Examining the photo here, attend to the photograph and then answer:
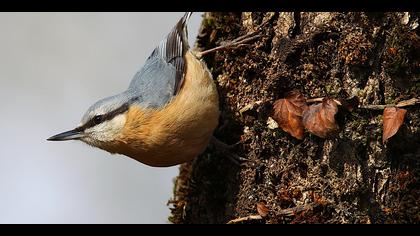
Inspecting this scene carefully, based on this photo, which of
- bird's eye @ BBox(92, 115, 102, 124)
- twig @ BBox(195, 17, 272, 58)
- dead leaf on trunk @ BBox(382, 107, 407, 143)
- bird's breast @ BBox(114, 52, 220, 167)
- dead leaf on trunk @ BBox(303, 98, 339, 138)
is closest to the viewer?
dead leaf on trunk @ BBox(382, 107, 407, 143)

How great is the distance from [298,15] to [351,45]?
38cm

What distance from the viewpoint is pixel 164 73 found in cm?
426

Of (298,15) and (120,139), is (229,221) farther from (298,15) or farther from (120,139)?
(298,15)

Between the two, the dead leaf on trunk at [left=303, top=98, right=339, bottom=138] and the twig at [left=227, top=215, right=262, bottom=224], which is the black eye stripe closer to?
the twig at [left=227, top=215, right=262, bottom=224]

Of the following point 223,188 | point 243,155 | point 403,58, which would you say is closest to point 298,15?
point 403,58

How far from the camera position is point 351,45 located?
10.7 ft

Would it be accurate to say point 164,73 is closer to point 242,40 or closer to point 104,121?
point 104,121

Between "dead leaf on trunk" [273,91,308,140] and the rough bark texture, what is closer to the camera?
the rough bark texture

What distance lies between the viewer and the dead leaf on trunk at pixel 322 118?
10.4ft

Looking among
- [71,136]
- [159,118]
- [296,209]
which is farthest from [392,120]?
Result: [71,136]

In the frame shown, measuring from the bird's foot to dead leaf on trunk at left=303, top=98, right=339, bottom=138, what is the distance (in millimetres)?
535

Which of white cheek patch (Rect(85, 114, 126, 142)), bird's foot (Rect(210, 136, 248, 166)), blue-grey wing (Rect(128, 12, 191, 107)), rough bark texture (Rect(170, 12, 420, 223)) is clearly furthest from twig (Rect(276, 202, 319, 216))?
white cheek patch (Rect(85, 114, 126, 142))

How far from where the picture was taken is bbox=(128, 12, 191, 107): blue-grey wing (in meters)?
4.08
